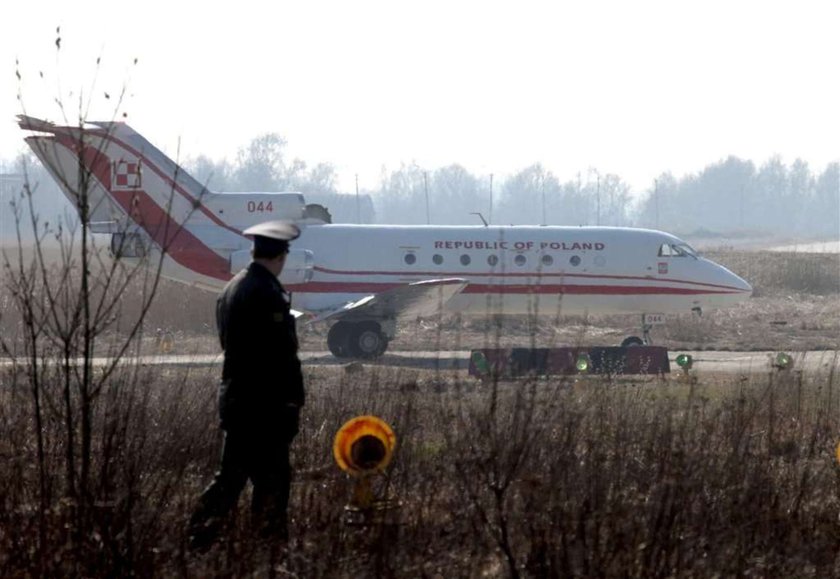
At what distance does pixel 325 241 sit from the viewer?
Answer: 88.9ft

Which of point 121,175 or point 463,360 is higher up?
point 121,175

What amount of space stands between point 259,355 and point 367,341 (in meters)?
19.3

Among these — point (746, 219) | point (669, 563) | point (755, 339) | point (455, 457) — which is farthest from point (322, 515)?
point (746, 219)

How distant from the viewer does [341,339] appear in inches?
1055

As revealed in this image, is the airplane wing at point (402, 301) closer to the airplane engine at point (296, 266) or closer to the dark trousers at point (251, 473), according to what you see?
the airplane engine at point (296, 266)

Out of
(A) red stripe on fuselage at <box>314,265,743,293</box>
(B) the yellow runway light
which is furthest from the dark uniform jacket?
(A) red stripe on fuselage at <box>314,265,743,293</box>

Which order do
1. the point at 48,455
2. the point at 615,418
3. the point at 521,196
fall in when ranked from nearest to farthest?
the point at 48,455 < the point at 615,418 < the point at 521,196

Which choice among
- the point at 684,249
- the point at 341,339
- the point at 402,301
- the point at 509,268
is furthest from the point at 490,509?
the point at 684,249

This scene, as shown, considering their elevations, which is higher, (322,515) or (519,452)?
(519,452)

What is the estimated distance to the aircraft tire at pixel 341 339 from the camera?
2675cm

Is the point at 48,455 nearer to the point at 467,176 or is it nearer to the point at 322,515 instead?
the point at 322,515

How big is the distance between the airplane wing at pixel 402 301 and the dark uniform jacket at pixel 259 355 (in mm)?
18093

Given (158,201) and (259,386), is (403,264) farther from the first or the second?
(259,386)

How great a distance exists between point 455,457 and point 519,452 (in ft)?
3.48
